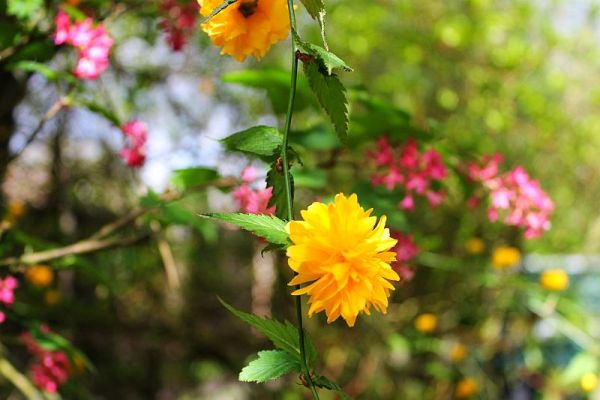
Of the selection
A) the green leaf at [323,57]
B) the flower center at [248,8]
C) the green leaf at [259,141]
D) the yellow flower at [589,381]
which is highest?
the flower center at [248,8]

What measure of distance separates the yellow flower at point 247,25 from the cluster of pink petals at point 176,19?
30.0 inches

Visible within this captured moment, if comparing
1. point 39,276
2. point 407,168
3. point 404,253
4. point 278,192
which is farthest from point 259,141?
point 39,276

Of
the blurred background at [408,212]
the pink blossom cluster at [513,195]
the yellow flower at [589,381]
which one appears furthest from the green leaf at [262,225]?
the yellow flower at [589,381]

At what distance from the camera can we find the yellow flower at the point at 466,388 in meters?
2.52

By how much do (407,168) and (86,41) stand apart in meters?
0.64

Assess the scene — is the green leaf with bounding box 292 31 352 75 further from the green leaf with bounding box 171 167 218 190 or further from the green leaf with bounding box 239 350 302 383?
the green leaf with bounding box 171 167 218 190

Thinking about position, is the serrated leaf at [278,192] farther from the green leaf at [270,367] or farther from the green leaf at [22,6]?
the green leaf at [22,6]

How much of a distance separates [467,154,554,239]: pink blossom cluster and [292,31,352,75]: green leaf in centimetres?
82

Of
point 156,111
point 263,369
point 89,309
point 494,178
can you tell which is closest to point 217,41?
point 263,369

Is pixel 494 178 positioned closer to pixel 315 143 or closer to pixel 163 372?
pixel 315 143

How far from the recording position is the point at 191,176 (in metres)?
1.15

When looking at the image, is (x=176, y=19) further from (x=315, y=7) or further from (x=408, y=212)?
(x=408, y=212)

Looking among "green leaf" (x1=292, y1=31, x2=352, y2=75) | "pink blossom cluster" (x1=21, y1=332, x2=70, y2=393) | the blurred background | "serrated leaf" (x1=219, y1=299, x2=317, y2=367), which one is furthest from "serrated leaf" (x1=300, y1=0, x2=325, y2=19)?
the blurred background

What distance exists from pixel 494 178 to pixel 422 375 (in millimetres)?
2092
